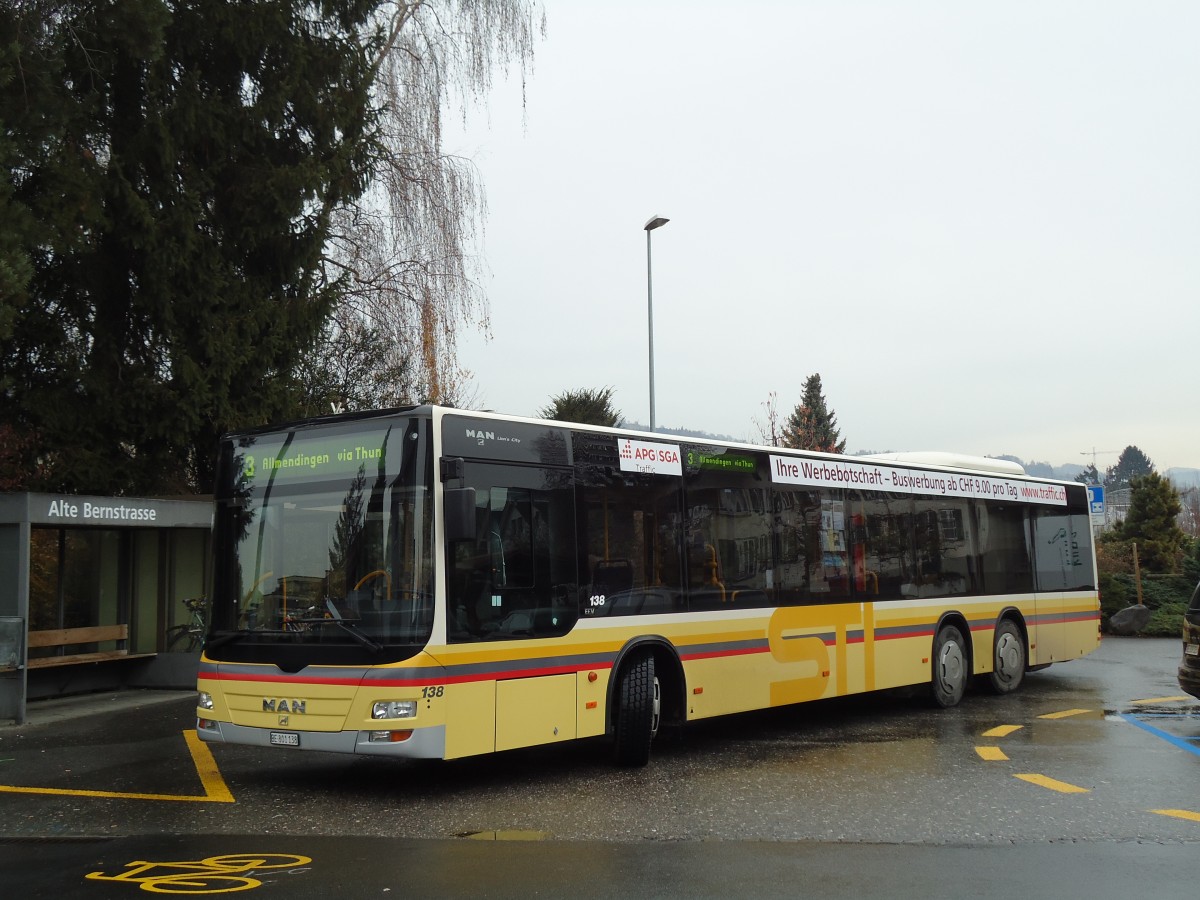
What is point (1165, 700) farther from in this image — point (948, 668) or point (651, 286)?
point (651, 286)

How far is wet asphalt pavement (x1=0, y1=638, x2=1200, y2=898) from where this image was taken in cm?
619

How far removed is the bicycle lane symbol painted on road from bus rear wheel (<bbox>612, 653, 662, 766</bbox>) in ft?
11.4

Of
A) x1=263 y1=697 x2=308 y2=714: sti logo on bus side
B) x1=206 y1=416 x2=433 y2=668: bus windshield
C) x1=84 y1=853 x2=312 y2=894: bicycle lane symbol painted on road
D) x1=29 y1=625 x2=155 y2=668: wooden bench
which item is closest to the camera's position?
x1=84 y1=853 x2=312 y2=894: bicycle lane symbol painted on road

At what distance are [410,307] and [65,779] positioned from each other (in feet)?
37.3

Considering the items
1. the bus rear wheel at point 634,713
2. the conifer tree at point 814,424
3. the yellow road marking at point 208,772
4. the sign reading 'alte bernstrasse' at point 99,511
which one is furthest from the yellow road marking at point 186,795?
the conifer tree at point 814,424

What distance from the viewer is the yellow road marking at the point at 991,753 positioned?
33.1ft

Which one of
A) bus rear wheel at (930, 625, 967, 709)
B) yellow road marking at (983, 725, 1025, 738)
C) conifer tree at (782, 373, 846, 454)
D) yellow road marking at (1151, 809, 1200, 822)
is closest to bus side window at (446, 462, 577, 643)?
yellow road marking at (1151, 809, 1200, 822)

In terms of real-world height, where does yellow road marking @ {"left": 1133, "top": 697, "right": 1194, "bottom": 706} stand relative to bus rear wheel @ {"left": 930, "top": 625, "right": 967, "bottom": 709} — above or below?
below

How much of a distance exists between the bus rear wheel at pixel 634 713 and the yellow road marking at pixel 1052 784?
297cm

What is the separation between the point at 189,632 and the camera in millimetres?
16516

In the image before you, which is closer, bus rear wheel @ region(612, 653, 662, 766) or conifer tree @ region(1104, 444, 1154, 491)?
bus rear wheel @ region(612, 653, 662, 766)

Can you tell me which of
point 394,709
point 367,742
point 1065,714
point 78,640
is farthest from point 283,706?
point 1065,714

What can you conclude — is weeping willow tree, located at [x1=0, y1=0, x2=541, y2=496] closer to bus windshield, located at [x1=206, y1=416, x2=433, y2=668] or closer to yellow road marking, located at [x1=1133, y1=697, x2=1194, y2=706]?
bus windshield, located at [x1=206, y1=416, x2=433, y2=668]

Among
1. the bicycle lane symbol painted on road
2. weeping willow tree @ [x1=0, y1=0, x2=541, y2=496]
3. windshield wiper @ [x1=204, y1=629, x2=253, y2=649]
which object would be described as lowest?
the bicycle lane symbol painted on road
